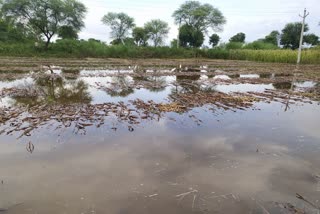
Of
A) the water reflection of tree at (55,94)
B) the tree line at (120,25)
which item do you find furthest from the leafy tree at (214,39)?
the water reflection of tree at (55,94)

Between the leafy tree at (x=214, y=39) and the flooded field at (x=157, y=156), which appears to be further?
the leafy tree at (x=214, y=39)

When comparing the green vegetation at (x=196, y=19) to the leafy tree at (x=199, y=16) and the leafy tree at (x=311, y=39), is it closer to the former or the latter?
the leafy tree at (x=199, y=16)

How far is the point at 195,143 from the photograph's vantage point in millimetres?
5172

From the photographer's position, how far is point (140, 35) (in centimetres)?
4684

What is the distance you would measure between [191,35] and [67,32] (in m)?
22.3

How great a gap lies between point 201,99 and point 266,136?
11.6 feet

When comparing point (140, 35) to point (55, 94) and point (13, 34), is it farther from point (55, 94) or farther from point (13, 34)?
point (55, 94)

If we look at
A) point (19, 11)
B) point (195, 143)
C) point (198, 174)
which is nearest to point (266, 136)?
point (195, 143)

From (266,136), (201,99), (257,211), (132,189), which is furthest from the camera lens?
(201,99)

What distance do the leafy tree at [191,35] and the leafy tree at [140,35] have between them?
6597 millimetres

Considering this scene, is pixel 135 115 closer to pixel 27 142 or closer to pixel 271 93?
pixel 27 142

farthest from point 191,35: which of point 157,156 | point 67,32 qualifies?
point 157,156

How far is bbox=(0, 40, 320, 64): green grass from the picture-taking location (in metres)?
29.7

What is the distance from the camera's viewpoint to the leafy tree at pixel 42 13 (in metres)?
29.1
